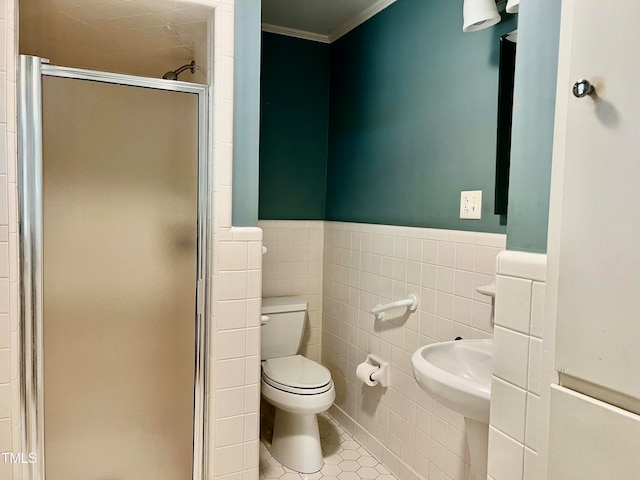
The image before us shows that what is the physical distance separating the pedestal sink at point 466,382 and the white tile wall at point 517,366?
8.5 inches

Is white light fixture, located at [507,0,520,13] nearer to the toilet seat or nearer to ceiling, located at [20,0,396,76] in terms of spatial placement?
ceiling, located at [20,0,396,76]

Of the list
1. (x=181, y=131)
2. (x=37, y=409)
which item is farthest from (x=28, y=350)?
(x=181, y=131)

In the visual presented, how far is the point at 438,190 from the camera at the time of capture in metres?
2.02

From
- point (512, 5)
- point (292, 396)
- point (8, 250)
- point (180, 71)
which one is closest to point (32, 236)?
point (8, 250)

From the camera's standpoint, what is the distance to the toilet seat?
2209 millimetres

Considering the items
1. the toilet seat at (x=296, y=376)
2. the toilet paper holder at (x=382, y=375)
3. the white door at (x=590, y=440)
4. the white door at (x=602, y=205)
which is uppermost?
the white door at (x=602, y=205)

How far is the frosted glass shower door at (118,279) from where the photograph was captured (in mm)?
1544

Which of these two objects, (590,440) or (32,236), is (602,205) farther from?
(32,236)

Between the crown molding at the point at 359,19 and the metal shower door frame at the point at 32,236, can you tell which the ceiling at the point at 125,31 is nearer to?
the crown molding at the point at 359,19

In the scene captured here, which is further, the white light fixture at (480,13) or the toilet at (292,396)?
the toilet at (292,396)

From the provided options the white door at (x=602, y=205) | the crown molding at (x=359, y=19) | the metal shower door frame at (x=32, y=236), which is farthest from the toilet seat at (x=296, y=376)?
the crown molding at (x=359, y=19)

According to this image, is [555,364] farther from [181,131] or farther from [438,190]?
[181,131]

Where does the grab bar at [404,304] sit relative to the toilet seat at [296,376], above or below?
above

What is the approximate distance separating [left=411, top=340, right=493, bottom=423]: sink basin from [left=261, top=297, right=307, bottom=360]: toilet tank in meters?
1.18
